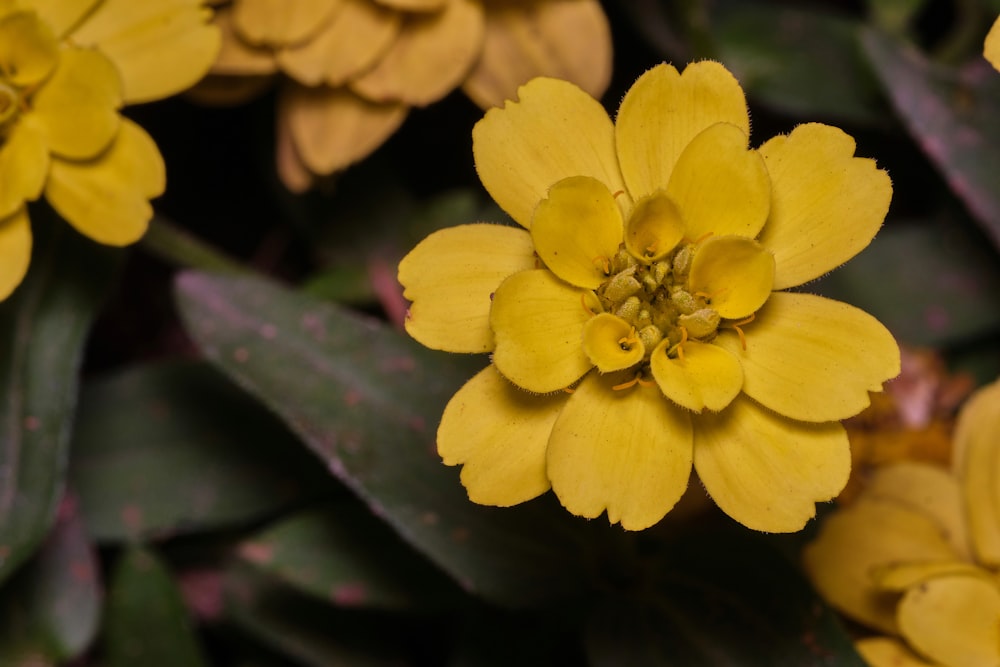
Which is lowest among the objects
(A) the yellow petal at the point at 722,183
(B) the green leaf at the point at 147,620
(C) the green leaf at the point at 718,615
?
(B) the green leaf at the point at 147,620

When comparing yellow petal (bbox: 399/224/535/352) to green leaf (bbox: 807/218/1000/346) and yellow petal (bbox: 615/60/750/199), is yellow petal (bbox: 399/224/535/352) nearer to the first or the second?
yellow petal (bbox: 615/60/750/199)

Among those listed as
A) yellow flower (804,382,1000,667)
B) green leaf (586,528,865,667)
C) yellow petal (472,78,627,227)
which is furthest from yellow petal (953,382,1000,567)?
yellow petal (472,78,627,227)

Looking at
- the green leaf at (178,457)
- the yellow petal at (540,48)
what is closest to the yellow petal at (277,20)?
the yellow petal at (540,48)


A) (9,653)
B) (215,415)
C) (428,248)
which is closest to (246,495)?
(215,415)

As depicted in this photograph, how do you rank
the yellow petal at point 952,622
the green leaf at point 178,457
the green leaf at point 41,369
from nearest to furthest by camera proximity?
the yellow petal at point 952,622, the green leaf at point 41,369, the green leaf at point 178,457

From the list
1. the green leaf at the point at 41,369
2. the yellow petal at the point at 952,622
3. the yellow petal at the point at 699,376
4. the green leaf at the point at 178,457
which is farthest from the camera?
the green leaf at the point at 178,457

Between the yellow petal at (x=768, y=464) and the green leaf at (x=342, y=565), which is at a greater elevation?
the yellow petal at (x=768, y=464)

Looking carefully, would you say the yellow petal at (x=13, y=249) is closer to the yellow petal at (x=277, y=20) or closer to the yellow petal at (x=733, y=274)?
the yellow petal at (x=277, y=20)
